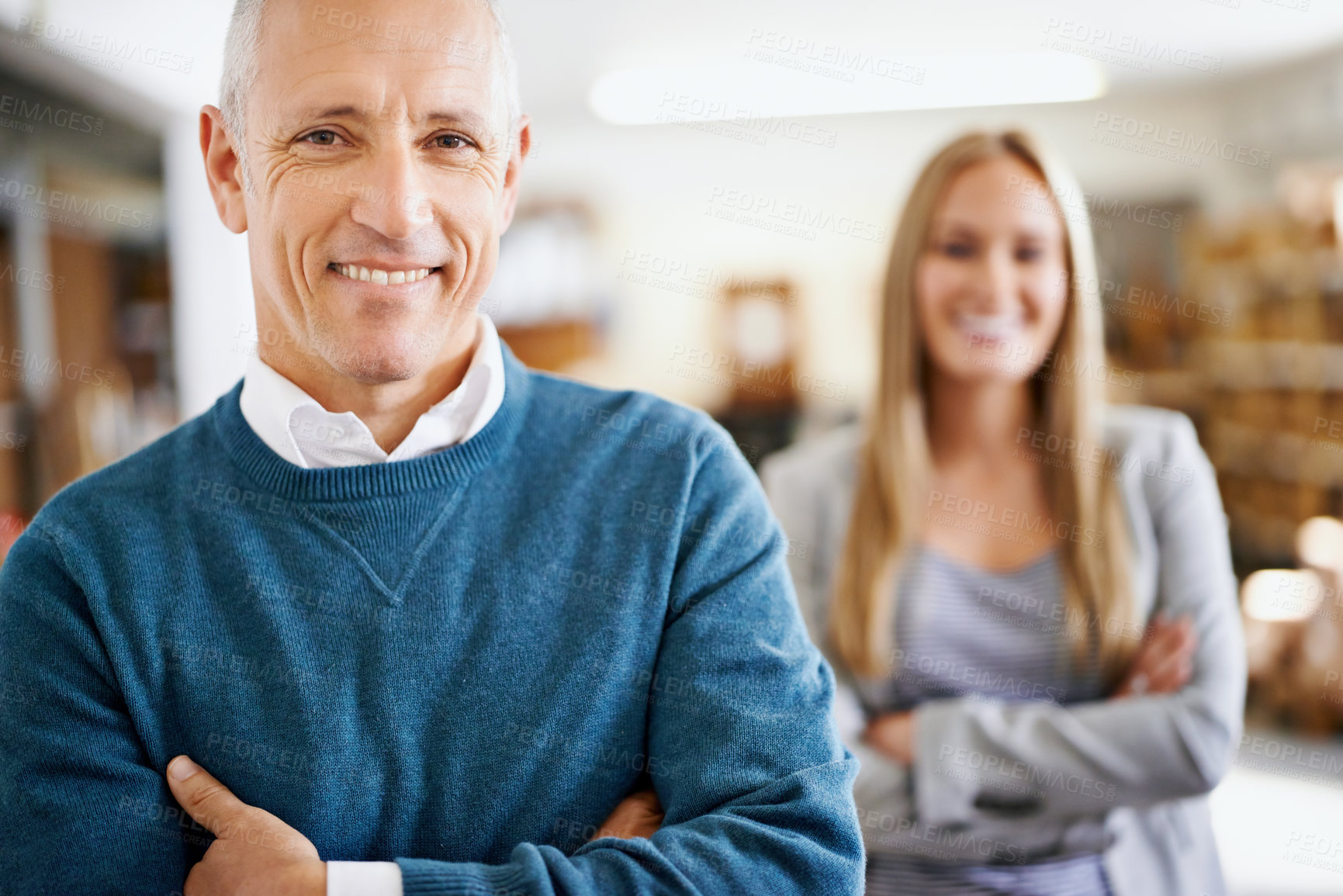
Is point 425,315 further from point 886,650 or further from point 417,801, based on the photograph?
point 886,650

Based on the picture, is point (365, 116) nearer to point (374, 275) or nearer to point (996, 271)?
point (374, 275)

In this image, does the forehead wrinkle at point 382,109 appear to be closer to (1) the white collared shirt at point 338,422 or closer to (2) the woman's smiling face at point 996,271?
(1) the white collared shirt at point 338,422

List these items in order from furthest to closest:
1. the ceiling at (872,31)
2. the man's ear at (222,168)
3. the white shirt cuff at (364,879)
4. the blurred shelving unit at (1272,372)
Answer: the blurred shelving unit at (1272,372)
the ceiling at (872,31)
the man's ear at (222,168)
the white shirt cuff at (364,879)

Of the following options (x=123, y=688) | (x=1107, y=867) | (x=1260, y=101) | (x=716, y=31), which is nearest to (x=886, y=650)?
(x=1107, y=867)

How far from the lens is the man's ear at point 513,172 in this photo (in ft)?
3.90

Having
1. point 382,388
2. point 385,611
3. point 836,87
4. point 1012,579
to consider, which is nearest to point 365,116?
point 382,388

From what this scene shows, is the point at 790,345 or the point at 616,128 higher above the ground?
the point at 616,128

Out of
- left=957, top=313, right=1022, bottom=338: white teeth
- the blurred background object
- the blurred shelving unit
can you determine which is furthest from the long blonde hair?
the blurred shelving unit

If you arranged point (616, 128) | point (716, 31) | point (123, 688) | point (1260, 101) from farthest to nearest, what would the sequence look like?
point (616, 128) < point (1260, 101) < point (716, 31) < point (123, 688)

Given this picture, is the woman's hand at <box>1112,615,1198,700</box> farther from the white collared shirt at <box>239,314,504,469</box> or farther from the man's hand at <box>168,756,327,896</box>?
the man's hand at <box>168,756,327,896</box>

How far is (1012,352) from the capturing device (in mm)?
1828

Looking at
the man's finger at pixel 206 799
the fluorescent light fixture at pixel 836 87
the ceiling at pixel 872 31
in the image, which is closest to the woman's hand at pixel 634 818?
the man's finger at pixel 206 799

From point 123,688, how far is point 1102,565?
4.85 feet

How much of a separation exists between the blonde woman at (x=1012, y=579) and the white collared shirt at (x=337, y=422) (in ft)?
2.93
